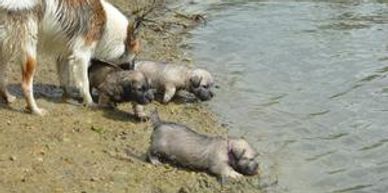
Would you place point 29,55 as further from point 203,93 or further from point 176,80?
point 203,93

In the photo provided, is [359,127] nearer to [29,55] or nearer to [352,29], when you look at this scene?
[29,55]

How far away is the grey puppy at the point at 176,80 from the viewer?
979 cm

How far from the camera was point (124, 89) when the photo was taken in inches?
354

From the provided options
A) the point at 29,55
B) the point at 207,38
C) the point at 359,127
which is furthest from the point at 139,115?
the point at 207,38

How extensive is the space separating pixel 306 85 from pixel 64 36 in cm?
322

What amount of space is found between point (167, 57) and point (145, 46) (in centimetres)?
54

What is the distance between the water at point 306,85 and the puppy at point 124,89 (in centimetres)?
103

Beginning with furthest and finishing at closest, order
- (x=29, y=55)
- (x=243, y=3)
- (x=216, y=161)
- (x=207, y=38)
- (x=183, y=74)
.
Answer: (x=243, y=3) < (x=207, y=38) < (x=183, y=74) < (x=29, y=55) < (x=216, y=161)

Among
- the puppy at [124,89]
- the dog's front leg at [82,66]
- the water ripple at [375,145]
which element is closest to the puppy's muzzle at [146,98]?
the puppy at [124,89]

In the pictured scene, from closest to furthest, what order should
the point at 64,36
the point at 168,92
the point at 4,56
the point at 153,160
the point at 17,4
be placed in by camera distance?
the point at 153,160, the point at 17,4, the point at 4,56, the point at 64,36, the point at 168,92

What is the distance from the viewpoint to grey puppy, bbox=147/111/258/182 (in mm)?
7578

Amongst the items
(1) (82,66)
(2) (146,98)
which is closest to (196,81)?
(2) (146,98)

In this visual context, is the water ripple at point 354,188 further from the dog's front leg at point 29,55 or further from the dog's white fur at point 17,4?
the dog's white fur at point 17,4

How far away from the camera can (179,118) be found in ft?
30.6
